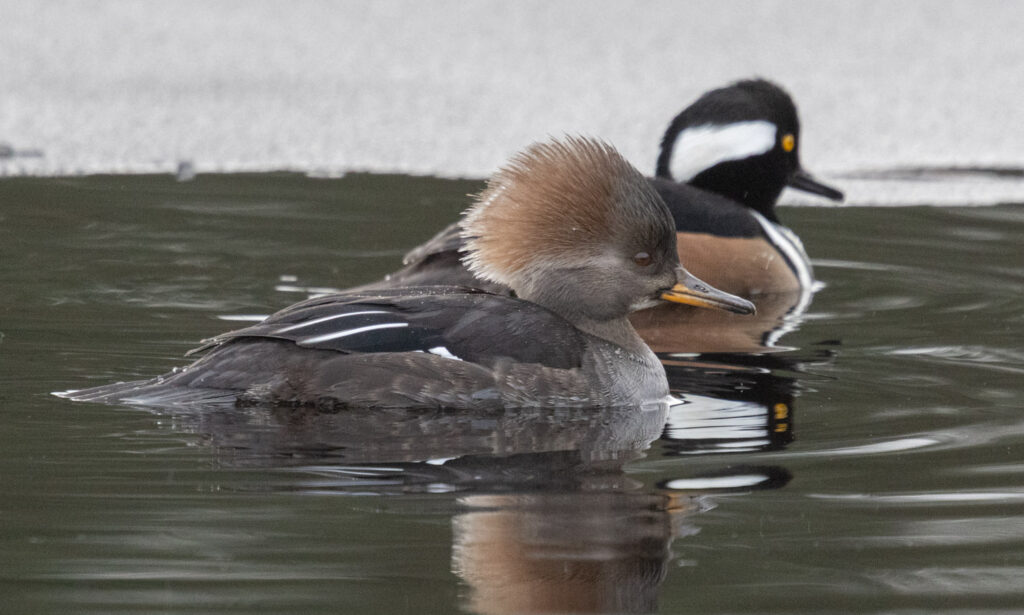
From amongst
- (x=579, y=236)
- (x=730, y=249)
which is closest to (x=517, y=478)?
(x=579, y=236)

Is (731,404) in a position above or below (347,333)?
below

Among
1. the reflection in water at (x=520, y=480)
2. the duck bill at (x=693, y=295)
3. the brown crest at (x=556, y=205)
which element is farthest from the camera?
the duck bill at (x=693, y=295)

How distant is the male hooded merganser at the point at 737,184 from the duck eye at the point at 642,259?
6.20 ft

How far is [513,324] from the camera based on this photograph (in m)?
5.12

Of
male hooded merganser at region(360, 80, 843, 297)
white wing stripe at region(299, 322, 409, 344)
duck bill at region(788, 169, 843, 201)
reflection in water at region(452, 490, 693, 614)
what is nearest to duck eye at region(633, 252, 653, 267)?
white wing stripe at region(299, 322, 409, 344)

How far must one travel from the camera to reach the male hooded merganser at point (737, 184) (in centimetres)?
747

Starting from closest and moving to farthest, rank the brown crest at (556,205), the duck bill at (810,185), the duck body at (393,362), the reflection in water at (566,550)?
the reflection in water at (566,550) → the duck body at (393,362) → the brown crest at (556,205) → the duck bill at (810,185)

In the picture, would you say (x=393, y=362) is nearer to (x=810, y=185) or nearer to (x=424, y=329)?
(x=424, y=329)

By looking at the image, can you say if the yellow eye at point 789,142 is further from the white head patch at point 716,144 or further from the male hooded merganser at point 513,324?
the male hooded merganser at point 513,324

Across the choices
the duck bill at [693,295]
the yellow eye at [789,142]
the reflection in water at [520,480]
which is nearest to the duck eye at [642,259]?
the duck bill at [693,295]

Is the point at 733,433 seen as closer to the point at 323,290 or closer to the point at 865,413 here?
the point at 865,413

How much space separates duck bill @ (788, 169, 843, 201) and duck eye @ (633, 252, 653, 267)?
9.42 ft

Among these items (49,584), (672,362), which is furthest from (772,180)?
(49,584)

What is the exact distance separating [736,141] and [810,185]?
0.56 metres
